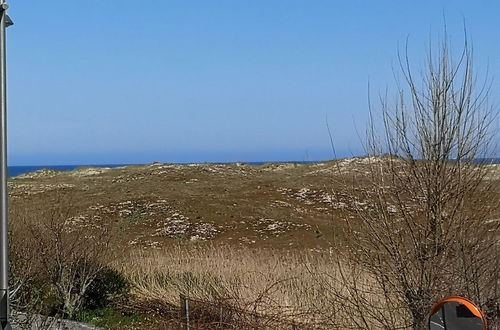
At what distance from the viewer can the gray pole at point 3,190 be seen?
17.6 ft

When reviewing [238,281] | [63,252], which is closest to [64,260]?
[63,252]

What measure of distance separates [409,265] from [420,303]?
51 cm

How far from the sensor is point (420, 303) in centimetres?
991

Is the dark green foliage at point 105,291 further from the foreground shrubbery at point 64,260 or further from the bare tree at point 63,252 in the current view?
the bare tree at point 63,252

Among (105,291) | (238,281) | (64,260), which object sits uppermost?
(64,260)

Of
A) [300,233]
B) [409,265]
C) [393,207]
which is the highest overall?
[393,207]

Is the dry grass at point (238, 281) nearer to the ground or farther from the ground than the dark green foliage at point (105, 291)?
farther from the ground

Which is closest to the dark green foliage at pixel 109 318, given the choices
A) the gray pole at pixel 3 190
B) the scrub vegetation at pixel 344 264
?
the scrub vegetation at pixel 344 264

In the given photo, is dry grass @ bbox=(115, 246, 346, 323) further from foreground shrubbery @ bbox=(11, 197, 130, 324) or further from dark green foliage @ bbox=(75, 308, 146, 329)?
foreground shrubbery @ bbox=(11, 197, 130, 324)

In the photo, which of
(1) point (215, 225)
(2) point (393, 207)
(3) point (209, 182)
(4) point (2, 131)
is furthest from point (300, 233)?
(4) point (2, 131)

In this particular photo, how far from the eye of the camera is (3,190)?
555cm

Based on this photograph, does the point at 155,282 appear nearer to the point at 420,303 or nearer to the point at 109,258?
the point at 109,258

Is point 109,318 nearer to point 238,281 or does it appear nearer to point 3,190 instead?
point 238,281

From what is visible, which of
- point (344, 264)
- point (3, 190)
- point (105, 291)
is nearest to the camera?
point (3, 190)
